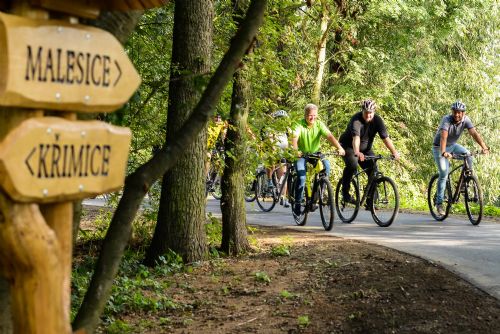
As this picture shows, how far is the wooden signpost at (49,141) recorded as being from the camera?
2992 mm

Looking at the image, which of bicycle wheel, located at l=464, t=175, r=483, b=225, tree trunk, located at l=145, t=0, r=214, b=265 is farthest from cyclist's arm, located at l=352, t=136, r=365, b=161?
tree trunk, located at l=145, t=0, r=214, b=265

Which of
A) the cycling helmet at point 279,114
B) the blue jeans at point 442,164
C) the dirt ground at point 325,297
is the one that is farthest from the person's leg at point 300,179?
the dirt ground at point 325,297

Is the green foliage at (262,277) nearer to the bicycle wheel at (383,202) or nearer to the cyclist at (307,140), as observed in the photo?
the bicycle wheel at (383,202)

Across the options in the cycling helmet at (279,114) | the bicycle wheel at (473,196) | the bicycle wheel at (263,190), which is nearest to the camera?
the cycling helmet at (279,114)

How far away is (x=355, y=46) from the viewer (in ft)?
83.4

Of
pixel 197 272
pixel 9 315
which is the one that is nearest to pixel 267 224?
pixel 197 272

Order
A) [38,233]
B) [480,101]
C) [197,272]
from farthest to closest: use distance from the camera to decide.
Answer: [480,101] → [197,272] → [38,233]

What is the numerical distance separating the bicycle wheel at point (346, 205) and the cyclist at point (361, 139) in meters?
0.09

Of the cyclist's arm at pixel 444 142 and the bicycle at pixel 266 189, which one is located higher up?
the cyclist's arm at pixel 444 142

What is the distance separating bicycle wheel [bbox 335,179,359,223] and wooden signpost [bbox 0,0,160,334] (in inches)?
400

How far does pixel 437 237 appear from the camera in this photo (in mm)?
11219

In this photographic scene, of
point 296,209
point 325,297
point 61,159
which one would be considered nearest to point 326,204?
point 296,209

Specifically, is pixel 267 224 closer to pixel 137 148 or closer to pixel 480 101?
pixel 137 148

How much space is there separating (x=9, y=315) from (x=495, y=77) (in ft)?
78.6
